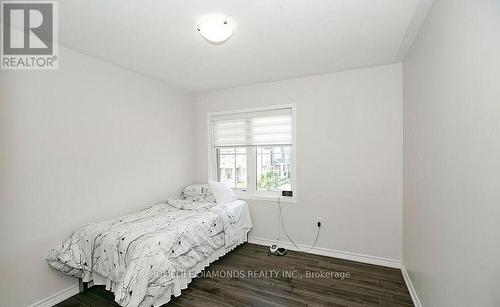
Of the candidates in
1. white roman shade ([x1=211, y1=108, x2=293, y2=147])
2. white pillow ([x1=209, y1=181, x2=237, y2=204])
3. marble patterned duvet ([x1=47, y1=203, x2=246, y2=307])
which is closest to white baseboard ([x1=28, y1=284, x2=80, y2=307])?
marble patterned duvet ([x1=47, y1=203, x2=246, y2=307])

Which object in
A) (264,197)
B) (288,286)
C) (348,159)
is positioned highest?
(348,159)

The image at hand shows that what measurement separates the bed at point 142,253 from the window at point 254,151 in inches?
44.2

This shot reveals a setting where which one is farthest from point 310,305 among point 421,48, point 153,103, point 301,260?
point 153,103

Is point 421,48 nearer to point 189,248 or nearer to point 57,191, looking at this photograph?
point 189,248

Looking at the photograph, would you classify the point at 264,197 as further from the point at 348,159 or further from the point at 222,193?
the point at 348,159

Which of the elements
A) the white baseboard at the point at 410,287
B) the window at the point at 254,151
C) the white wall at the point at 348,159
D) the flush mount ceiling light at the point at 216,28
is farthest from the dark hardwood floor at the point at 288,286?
the flush mount ceiling light at the point at 216,28

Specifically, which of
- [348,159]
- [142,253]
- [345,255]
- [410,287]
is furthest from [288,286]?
[348,159]

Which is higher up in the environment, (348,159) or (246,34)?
(246,34)

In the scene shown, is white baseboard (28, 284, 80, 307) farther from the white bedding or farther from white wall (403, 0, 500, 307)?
white wall (403, 0, 500, 307)

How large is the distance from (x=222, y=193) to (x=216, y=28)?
7.70 ft

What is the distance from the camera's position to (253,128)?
3.69m

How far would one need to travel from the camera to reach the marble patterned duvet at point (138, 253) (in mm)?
1895

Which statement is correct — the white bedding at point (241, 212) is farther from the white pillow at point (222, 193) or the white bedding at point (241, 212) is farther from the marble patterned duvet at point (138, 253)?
the marble patterned duvet at point (138, 253)

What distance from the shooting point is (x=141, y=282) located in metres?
1.86
